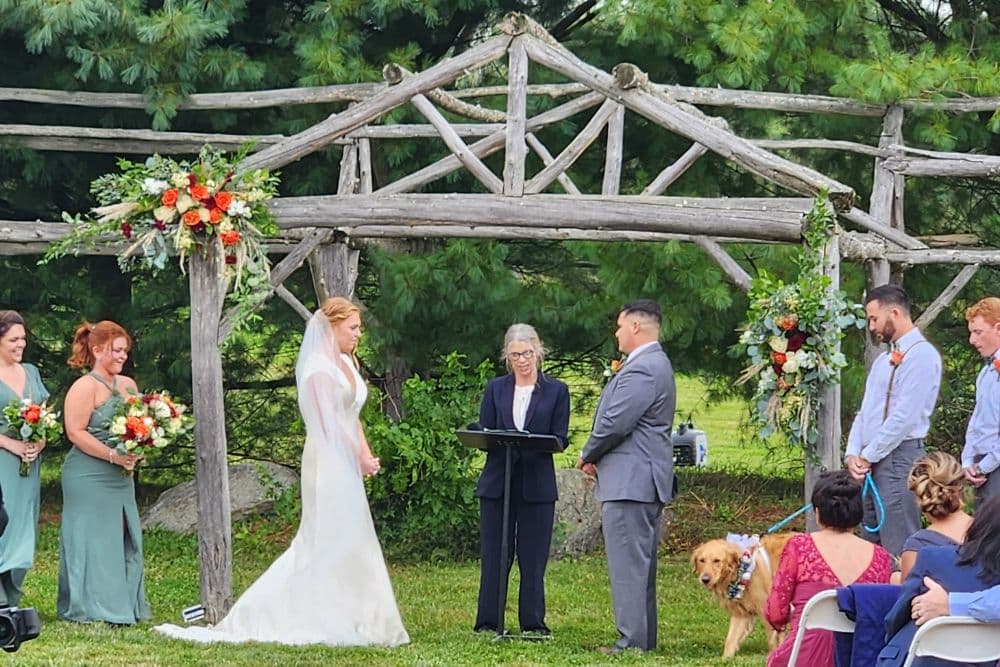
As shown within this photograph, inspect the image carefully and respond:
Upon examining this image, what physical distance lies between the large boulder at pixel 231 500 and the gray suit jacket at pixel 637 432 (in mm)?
6163

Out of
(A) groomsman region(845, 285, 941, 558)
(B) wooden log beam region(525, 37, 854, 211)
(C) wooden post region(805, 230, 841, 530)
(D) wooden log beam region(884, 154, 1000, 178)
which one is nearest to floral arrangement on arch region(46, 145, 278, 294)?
(B) wooden log beam region(525, 37, 854, 211)

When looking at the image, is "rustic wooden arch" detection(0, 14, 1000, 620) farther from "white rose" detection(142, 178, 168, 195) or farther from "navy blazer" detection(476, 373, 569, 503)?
"navy blazer" detection(476, 373, 569, 503)

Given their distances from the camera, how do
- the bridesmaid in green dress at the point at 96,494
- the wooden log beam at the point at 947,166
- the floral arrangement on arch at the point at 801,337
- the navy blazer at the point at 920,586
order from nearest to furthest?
1. the navy blazer at the point at 920,586
2. the floral arrangement on arch at the point at 801,337
3. the bridesmaid in green dress at the point at 96,494
4. the wooden log beam at the point at 947,166

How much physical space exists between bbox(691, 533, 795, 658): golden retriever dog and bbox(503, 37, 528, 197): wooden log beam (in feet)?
8.28

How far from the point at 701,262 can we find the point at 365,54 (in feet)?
10.6

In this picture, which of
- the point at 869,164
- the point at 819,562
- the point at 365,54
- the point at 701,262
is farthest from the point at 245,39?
the point at 819,562

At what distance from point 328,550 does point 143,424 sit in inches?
51.2

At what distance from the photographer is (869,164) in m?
13.7

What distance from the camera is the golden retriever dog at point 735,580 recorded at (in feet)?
27.3

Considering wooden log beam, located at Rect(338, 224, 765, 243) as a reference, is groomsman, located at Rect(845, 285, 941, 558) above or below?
below

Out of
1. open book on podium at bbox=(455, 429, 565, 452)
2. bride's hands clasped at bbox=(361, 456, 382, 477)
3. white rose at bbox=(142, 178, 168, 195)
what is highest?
white rose at bbox=(142, 178, 168, 195)

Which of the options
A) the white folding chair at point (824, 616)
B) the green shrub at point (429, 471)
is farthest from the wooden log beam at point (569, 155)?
the white folding chair at point (824, 616)

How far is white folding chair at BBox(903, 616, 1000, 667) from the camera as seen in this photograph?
5.34 metres

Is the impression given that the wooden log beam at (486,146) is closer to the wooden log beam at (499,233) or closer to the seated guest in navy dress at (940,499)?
the wooden log beam at (499,233)
